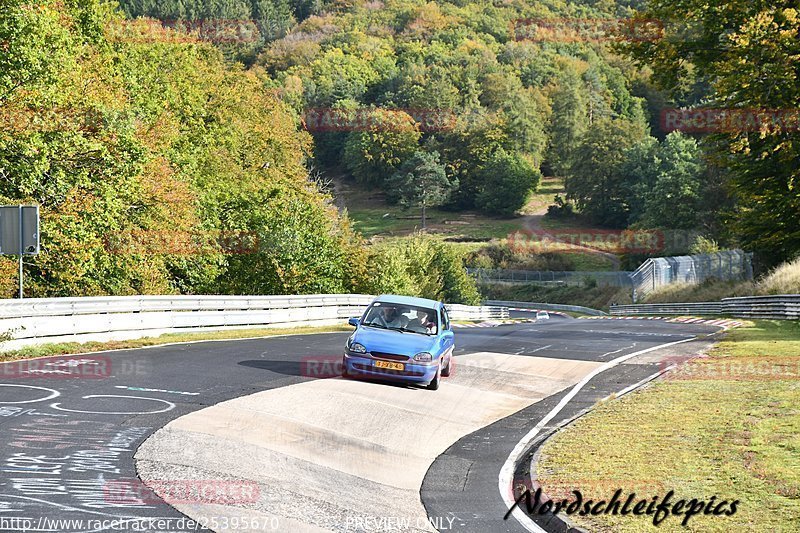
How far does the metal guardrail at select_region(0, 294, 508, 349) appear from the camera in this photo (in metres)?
19.4

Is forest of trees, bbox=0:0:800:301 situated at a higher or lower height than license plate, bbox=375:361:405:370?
higher

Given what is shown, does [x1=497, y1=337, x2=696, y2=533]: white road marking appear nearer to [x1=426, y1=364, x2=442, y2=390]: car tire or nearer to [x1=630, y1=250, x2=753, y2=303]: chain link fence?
[x1=426, y1=364, x2=442, y2=390]: car tire

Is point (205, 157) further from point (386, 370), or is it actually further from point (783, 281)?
point (386, 370)

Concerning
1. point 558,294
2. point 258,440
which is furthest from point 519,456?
point 558,294

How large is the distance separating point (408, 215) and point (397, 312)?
123 metres

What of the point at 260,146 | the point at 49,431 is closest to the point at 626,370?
the point at 49,431

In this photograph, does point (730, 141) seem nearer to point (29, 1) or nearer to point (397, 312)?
point (397, 312)

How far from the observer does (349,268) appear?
54625mm

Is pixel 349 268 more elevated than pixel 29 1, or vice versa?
pixel 29 1

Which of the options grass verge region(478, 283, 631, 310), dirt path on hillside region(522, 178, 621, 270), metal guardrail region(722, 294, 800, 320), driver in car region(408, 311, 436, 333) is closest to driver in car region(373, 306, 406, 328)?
driver in car region(408, 311, 436, 333)

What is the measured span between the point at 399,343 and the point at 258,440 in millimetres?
6040

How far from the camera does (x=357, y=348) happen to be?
56.3 feet

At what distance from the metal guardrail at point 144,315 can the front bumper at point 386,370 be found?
276 inches

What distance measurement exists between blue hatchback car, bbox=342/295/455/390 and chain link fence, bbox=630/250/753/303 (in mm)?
45802
